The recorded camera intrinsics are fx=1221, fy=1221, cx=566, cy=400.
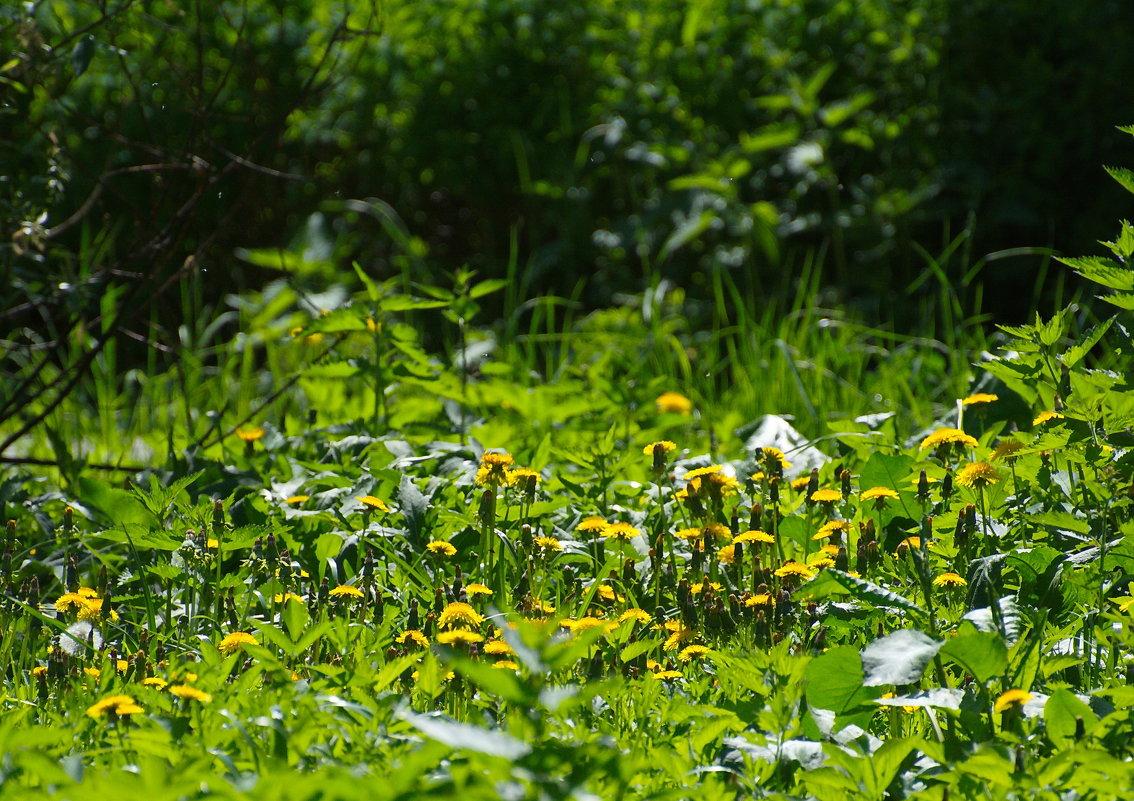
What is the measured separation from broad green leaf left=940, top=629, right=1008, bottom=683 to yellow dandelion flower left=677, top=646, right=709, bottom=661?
1.47 ft

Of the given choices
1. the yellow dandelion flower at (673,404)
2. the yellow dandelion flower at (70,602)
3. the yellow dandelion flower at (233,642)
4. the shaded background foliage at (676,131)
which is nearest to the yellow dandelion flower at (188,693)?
the yellow dandelion flower at (233,642)

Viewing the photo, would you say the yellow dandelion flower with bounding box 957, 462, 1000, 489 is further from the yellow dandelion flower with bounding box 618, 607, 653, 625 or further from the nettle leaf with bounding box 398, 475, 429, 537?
the nettle leaf with bounding box 398, 475, 429, 537

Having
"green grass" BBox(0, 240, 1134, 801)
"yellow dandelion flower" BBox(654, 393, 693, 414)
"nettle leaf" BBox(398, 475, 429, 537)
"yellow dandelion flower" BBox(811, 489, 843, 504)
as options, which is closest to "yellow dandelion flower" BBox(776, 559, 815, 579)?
"green grass" BBox(0, 240, 1134, 801)

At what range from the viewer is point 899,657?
5.68 feet

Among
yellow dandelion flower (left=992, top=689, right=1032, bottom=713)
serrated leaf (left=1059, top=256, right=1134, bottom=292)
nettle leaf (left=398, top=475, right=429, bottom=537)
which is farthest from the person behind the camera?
nettle leaf (left=398, top=475, right=429, bottom=537)

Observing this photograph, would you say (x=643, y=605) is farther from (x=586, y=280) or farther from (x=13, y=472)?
(x=586, y=280)

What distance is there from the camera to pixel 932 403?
4266 mm

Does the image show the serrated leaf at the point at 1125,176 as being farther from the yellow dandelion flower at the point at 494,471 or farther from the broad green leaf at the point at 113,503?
the broad green leaf at the point at 113,503

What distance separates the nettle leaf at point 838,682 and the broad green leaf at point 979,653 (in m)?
0.14

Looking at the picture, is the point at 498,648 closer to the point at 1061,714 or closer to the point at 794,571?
the point at 794,571

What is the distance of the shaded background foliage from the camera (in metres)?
5.31

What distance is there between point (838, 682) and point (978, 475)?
0.67 metres

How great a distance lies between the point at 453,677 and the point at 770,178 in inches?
161

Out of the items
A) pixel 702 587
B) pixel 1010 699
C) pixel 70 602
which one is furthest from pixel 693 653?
pixel 70 602
